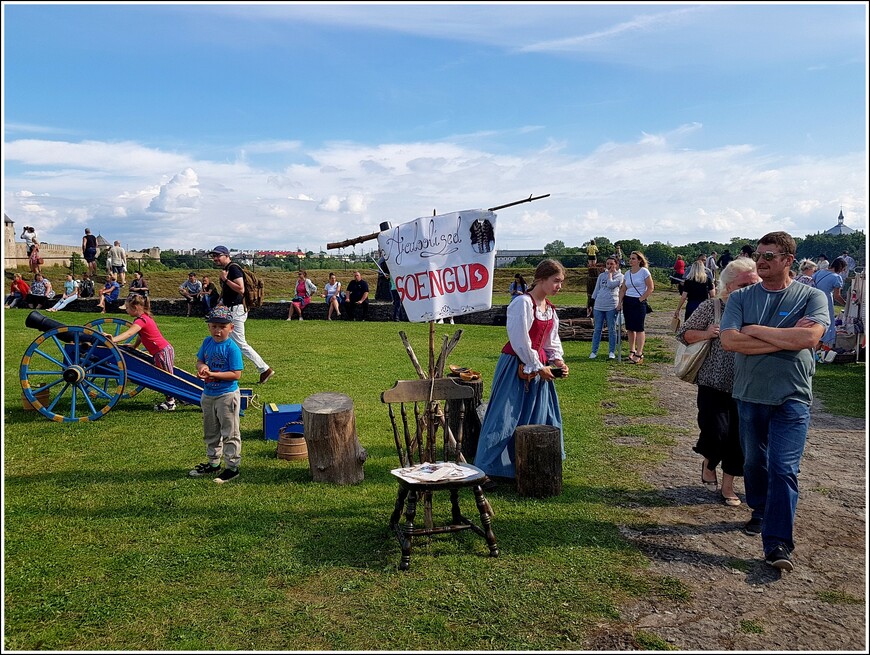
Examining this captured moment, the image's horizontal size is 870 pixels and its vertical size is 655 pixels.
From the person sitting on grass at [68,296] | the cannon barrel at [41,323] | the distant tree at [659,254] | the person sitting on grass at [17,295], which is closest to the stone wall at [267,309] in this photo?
the person sitting on grass at [68,296]

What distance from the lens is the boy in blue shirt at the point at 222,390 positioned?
585cm

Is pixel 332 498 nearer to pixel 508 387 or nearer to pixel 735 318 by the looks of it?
pixel 508 387

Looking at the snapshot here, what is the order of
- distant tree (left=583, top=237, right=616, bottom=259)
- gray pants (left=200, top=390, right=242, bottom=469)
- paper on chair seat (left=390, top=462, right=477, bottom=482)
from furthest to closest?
1. distant tree (left=583, top=237, right=616, bottom=259)
2. gray pants (left=200, top=390, right=242, bottom=469)
3. paper on chair seat (left=390, top=462, right=477, bottom=482)

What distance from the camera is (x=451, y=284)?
4902 mm

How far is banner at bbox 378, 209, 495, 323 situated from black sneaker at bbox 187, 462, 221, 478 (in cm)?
261

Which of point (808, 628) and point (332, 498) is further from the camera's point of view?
point (332, 498)

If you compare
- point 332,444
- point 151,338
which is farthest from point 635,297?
point 151,338

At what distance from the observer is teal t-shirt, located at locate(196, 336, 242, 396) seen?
585 cm

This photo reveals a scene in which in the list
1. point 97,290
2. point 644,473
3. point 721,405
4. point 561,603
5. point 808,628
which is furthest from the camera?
point 97,290

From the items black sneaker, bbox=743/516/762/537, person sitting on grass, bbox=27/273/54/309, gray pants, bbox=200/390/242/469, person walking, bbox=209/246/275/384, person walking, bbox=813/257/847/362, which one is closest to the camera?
black sneaker, bbox=743/516/762/537

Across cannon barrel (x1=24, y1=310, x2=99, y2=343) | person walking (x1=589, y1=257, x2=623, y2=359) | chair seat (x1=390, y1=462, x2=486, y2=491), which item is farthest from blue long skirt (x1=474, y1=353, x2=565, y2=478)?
person walking (x1=589, y1=257, x2=623, y2=359)

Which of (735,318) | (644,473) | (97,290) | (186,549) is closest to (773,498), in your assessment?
(735,318)

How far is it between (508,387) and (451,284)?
53.9 inches

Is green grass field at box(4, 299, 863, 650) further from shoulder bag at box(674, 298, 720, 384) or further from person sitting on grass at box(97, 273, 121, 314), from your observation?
person sitting on grass at box(97, 273, 121, 314)
